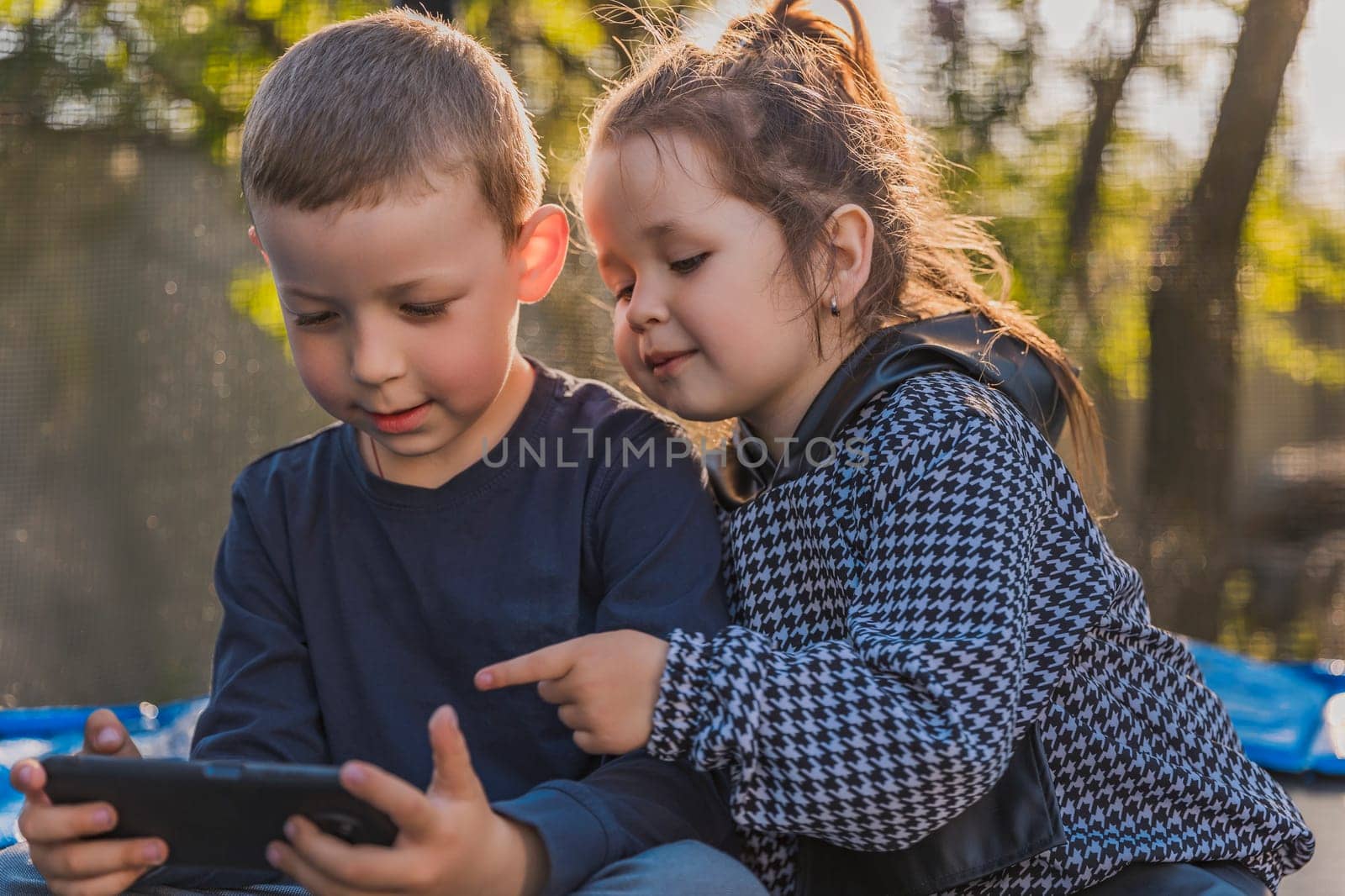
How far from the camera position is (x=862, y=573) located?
39.7 inches

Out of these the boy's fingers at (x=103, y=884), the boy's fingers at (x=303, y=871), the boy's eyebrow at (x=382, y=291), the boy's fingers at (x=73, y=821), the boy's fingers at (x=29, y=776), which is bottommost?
the boy's fingers at (x=103, y=884)

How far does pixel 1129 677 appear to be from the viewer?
1.11 metres

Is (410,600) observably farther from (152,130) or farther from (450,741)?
(152,130)

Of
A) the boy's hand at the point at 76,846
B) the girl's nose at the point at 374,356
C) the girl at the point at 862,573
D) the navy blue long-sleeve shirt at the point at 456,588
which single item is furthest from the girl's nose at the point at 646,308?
the boy's hand at the point at 76,846

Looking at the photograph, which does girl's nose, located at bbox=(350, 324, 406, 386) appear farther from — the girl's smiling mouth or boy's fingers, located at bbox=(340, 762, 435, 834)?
boy's fingers, located at bbox=(340, 762, 435, 834)

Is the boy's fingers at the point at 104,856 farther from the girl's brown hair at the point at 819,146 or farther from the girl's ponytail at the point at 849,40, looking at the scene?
the girl's ponytail at the point at 849,40

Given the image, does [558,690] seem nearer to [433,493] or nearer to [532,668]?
[532,668]

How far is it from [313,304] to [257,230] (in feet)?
0.33

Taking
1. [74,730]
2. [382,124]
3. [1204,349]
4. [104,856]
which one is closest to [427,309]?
[382,124]

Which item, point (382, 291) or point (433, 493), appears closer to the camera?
point (382, 291)

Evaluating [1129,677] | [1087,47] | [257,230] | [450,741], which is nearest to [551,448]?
[257,230]

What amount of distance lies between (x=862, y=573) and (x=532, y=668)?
287 mm

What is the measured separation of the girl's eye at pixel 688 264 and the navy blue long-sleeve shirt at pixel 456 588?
0.52 feet

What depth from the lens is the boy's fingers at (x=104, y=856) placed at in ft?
2.89
